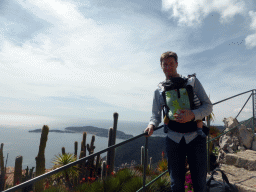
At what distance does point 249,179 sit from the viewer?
8.10 ft

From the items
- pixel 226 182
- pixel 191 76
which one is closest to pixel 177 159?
pixel 191 76

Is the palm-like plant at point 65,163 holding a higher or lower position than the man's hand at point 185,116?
lower

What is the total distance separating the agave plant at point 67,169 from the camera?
7.59 metres

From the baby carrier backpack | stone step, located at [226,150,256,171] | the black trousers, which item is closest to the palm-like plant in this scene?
stone step, located at [226,150,256,171]

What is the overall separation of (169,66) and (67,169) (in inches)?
303

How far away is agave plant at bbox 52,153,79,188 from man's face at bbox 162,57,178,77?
7.51m

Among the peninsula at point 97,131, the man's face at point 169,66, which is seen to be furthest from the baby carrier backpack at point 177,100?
the peninsula at point 97,131

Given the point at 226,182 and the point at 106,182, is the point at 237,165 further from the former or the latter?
the point at 106,182

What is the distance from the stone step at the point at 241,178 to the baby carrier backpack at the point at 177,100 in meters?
1.40

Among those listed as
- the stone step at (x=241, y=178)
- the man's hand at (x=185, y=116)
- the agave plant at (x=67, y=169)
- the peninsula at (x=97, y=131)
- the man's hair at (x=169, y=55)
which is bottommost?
the peninsula at (x=97, y=131)

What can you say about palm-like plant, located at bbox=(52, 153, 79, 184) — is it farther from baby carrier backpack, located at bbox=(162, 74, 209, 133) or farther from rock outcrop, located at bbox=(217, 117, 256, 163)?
baby carrier backpack, located at bbox=(162, 74, 209, 133)

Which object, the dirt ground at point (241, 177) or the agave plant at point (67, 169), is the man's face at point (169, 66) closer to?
the dirt ground at point (241, 177)

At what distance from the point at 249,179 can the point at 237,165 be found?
0.55 metres

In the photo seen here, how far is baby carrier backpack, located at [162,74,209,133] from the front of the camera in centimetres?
156
